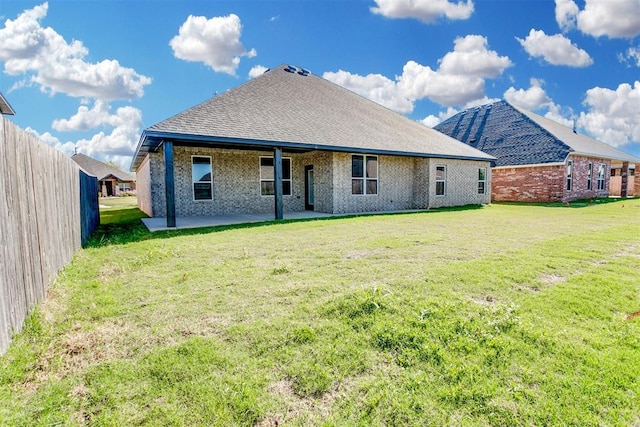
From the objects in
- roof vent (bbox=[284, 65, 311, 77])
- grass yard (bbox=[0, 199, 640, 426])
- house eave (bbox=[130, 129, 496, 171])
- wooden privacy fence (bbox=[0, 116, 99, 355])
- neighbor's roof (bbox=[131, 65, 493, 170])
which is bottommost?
grass yard (bbox=[0, 199, 640, 426])

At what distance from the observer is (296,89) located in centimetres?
1588

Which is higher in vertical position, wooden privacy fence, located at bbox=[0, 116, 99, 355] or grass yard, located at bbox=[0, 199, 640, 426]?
wooden privacy fence, located at bbox=[0, 116, 99, 355]

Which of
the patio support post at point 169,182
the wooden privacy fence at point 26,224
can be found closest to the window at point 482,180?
the patio support post at point 169,182

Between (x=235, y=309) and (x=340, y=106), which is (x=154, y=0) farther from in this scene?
(x=235, y=309)

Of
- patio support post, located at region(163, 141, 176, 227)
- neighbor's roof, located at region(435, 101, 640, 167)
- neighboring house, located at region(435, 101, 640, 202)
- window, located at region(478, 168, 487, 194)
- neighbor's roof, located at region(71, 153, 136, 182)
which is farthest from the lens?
neighbor's roof, located at region(71, 153, 136, 182)

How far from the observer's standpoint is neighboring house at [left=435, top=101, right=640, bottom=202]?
1898 cm

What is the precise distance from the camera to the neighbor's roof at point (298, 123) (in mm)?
10086

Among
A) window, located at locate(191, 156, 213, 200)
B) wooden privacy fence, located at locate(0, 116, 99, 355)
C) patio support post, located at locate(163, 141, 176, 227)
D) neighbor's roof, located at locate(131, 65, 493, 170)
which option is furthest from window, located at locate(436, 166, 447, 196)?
wooden privacy fence, located at locate(0, 116, 99, 355)

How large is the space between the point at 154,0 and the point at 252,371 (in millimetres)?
13983

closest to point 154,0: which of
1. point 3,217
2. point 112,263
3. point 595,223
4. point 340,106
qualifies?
point 340,106

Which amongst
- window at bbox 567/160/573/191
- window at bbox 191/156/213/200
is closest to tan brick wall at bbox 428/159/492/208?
window at bbox 567/160/573/191

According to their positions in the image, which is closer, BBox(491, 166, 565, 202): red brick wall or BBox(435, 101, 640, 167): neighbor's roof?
BBox(491, 166, 565, 202): red brick wall

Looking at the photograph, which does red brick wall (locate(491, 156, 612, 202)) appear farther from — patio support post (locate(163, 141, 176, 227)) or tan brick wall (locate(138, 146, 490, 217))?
patio support post (locate(163, 141, 176, 227))

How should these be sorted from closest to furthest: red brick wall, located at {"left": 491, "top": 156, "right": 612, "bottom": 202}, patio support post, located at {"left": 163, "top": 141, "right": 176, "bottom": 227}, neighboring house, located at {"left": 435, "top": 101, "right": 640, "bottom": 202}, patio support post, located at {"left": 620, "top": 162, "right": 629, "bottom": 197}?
patio support post, located at {"left": 163, "top": 141, "right": 176, "bottom": 227}, red brick wall, located at {"left": 491, "top": 156, "right": 612, "bottom": 202}, neighboring house, located at {"left": 435, "top": 101, "right": 640, "bottom": 202}, patio support post, located at {"left": 620, "top": 162, "right": 629, "bottom": 197}
